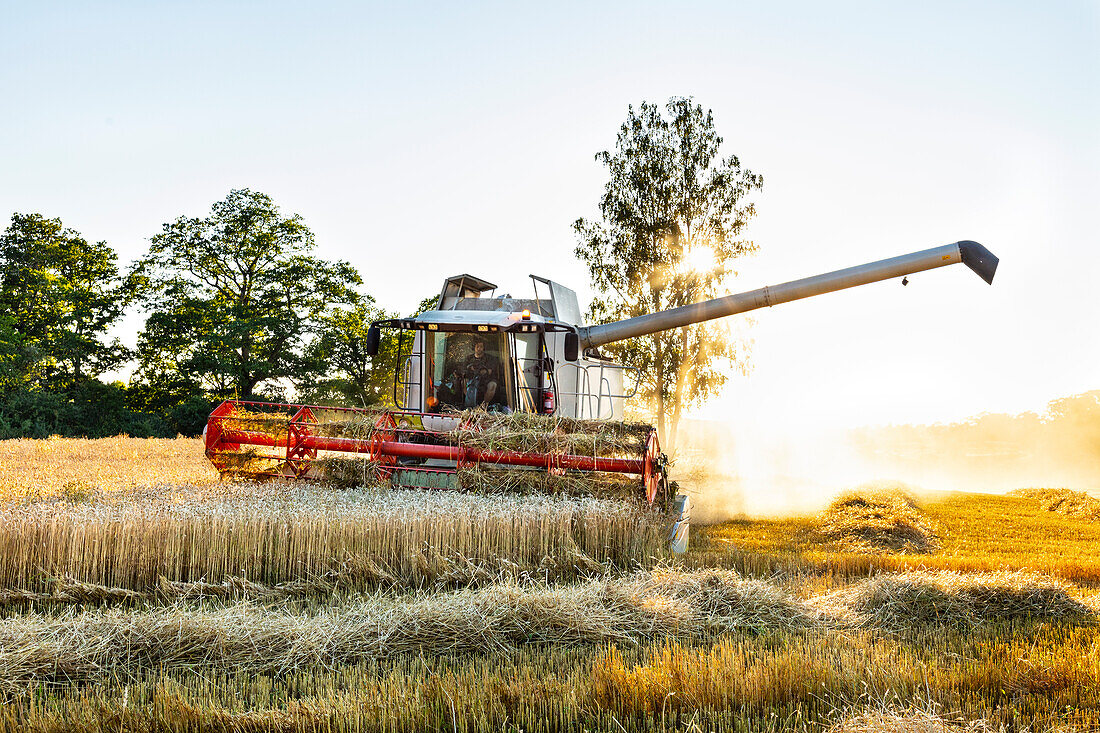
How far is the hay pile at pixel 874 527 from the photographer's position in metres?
9.91

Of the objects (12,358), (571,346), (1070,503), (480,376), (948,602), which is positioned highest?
(12,358)

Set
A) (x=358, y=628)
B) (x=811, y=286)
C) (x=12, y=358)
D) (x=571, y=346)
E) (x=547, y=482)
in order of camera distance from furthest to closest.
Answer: (x=12, y=358) → (x=811, y=286) → (x=571, y=346) → (x=547, y=482) → (x=358, y=628)

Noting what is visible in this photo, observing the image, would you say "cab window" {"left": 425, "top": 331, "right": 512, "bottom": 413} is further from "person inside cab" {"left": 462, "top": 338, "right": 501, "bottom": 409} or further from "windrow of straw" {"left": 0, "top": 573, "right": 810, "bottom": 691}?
"windrow of straw" {"left": 0, "top": 573, "right": 810, "bottom": 691}

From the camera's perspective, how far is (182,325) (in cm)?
2916

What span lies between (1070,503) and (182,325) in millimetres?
27574

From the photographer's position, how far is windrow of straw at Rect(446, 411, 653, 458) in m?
8.10

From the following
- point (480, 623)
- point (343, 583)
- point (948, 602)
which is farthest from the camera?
point (343, 583)

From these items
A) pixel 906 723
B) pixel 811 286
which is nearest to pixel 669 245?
pixel 811 286

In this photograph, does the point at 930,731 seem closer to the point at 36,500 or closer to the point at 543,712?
the point at 543,712

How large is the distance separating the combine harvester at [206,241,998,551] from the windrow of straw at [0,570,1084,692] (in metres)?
2.36

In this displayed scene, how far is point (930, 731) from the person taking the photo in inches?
126

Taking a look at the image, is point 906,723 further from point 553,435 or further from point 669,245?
point 669,245

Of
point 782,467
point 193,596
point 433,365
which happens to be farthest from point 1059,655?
point 782,467

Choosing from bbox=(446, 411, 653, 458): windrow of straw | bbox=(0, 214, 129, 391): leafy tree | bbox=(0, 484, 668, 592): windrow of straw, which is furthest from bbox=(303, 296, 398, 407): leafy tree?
bbox=(0, 484, 668, 592): windrow of straw
